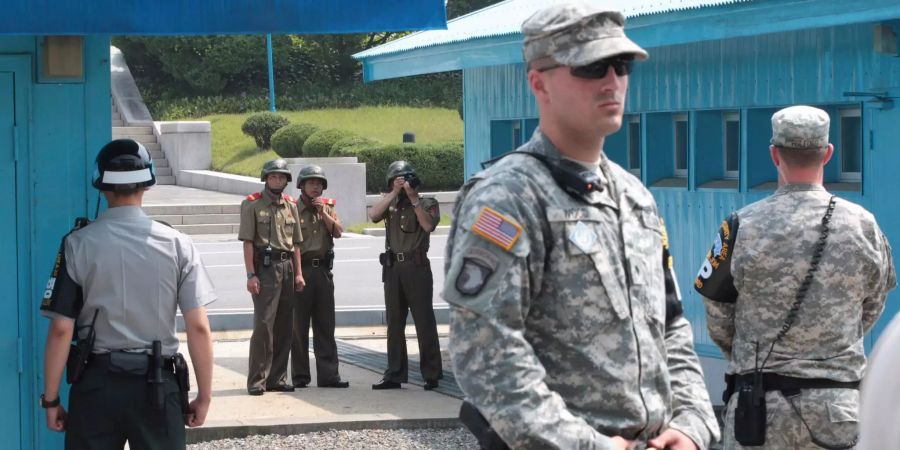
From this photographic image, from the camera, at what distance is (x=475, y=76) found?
13.9 metres

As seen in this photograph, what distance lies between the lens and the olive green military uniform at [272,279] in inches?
446

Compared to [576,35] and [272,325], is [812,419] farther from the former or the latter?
[272,325]

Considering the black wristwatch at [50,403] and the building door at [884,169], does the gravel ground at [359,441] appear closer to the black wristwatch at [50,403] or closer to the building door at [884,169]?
the building door at [884,169]

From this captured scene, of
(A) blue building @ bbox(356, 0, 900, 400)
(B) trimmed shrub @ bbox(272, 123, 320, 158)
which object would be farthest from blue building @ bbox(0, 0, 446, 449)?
(B) trimmed shrub @ bbox(272, 123, 320, 158)

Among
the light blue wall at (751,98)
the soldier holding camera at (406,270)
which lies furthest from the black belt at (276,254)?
the light blue wall at (751,98)

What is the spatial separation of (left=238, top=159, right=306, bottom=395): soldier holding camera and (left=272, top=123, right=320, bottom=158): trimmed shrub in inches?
912

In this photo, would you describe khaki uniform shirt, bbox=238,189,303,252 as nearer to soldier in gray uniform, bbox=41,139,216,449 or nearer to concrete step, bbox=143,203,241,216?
→ soldier in gray uniform, bbox=41,139,216,449

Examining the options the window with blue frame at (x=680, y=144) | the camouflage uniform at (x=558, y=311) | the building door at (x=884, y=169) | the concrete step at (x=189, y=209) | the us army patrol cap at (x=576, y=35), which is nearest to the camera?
the camouflage uniform at (x=558, y=311)

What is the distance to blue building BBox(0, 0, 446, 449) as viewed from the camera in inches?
251

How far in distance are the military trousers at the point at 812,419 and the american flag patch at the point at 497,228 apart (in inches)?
Result: 84.1

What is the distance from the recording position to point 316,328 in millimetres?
11742

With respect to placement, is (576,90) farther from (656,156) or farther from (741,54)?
(656,156)

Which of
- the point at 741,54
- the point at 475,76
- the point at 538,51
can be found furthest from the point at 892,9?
the point at 475,76

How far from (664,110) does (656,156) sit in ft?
1.69
